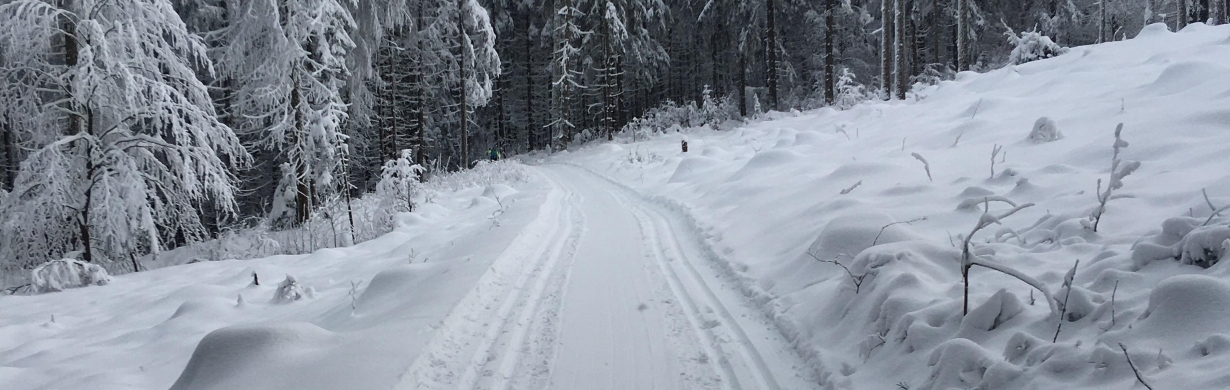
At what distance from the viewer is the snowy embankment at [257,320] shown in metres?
3.73

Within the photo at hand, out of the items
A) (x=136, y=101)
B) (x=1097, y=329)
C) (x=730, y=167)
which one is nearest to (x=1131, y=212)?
(x=1097, y=329)

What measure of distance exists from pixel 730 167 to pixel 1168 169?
27.3 feet

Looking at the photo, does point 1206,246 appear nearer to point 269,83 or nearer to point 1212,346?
point 1212,346

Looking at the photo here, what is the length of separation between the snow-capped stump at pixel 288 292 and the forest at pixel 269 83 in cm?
375

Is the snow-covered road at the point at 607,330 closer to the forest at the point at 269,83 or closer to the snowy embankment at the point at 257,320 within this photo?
the snowy embankment at the point at 257,320

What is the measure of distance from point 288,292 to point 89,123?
571cm

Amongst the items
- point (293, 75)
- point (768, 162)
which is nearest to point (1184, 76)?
point (768, 162)

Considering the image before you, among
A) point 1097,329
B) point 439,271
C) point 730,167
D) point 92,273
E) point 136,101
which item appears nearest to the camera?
point 1097,329

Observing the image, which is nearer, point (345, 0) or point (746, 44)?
point (345, 0)

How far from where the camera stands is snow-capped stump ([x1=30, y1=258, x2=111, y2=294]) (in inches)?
277

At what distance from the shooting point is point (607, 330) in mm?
4586

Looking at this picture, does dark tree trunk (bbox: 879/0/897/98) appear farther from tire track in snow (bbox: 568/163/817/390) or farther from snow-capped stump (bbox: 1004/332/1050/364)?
snow-capped stump (bbox: 1004/332/1050/364)

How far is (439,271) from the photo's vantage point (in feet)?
19.4

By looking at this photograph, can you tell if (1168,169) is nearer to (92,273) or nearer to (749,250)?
(749,250)
